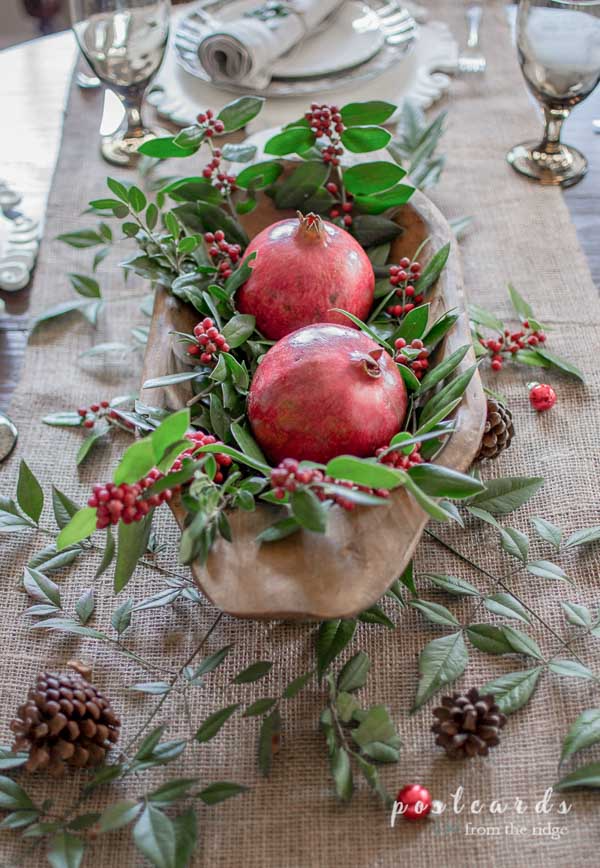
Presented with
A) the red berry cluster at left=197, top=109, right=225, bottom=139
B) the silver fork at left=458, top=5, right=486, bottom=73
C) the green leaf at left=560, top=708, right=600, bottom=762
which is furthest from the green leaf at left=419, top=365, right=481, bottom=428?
the silver fork at left=458, top=5, right=486, bottom=73

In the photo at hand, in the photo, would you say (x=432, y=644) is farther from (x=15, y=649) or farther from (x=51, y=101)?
(x=51, y=101)

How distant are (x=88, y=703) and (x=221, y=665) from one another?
0.10m

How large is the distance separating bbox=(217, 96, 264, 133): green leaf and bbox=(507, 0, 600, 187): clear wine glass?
382mm

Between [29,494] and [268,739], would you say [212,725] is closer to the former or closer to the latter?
[268,739]

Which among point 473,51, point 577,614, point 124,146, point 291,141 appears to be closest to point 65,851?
point 577,614

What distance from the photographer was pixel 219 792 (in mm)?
528

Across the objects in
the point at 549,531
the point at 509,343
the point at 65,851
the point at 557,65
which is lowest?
the point at 65,851

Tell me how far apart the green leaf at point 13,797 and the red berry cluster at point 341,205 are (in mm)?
514

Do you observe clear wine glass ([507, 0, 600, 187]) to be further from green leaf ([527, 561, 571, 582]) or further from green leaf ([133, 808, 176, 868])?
green leaf ([133, 808, 176, 868])

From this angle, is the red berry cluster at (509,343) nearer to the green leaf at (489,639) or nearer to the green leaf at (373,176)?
the green leaf at (373,176)

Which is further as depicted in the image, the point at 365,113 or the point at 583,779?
the point at 365,113

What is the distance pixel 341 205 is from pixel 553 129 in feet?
1.30

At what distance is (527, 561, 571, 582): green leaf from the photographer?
0.64 meters

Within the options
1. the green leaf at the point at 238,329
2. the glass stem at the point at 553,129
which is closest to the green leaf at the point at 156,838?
the green leaf at the point at 238,329
